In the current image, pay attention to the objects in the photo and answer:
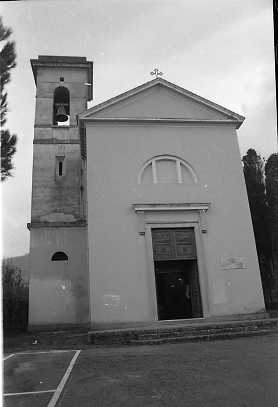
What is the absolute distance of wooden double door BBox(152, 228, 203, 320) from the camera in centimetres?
1247

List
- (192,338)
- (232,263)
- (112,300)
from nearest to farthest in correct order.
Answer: (192,338), (112,300), (232,263)

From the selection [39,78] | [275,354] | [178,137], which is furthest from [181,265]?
[39,78]

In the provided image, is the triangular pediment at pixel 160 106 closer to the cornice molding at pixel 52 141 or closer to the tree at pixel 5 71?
the cornice molding at pixel 52 141

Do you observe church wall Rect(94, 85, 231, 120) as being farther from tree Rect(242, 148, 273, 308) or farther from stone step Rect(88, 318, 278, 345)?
stone step Rect(88, 318, 278, 345)

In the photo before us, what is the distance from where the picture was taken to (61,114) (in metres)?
17.0

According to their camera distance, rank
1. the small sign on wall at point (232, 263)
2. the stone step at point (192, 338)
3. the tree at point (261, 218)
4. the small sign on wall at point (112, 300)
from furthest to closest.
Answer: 1. the tree at point (261, 218)
2. the small sign on wall at point (232, 263)
3. the small sign on wall at point (112, 300)
4. the stone step at point (192, 338)

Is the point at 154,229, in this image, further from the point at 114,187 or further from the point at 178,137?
the point at 178,137

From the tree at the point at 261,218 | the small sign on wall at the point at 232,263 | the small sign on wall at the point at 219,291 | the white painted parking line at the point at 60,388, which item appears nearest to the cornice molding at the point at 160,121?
the small sign on wall at the point at 232,263

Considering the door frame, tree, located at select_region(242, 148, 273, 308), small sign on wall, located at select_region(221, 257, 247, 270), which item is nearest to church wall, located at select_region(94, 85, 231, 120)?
the door frame

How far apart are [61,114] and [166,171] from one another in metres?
6.60

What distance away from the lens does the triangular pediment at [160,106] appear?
13.5 m

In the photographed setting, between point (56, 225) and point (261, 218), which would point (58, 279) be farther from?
point (261, 218)

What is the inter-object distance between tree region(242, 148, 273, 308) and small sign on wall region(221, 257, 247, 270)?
7493 millimetres

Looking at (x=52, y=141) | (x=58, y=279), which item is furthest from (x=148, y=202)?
(x=52, y=141)
